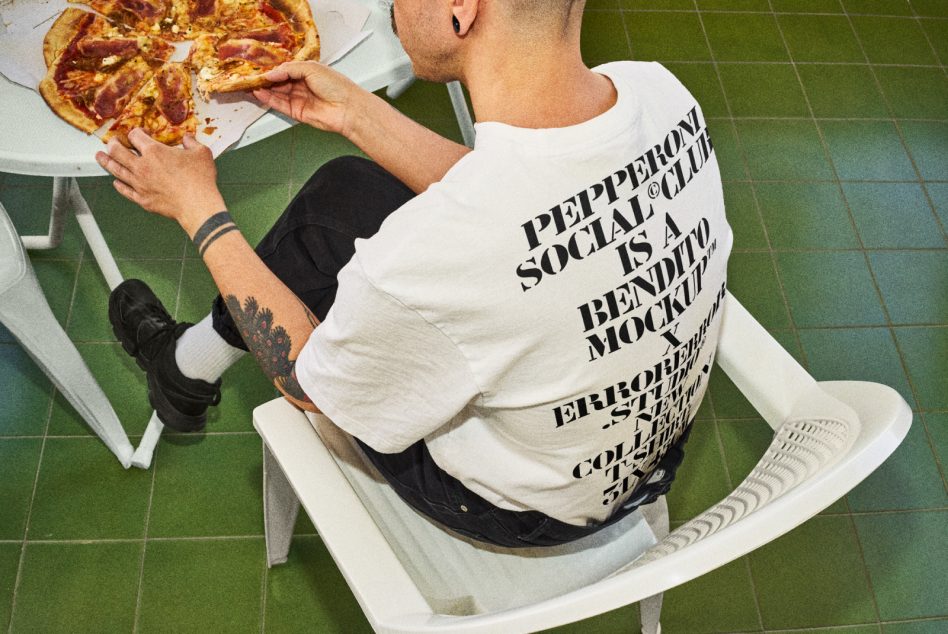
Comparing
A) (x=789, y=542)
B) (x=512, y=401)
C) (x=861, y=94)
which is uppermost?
(x=512, y=401)

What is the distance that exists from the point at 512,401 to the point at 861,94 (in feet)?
7.20

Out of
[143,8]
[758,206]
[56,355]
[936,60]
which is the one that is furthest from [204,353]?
[936,60]

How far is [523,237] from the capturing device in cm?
86

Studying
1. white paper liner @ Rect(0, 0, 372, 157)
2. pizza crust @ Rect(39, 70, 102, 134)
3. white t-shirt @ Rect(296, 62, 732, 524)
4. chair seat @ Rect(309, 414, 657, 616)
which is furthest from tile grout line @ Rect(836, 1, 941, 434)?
pizza crust @ Rect(39, 70, 102, 134)

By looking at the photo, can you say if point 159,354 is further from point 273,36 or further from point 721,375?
point 721,375

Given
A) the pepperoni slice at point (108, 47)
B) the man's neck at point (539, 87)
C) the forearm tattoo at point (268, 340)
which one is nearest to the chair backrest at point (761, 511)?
the forearm tattoo at point (268, 340)

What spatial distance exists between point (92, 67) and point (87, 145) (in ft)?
0.54

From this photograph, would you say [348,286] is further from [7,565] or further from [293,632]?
[7,565]

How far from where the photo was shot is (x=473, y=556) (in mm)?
1235

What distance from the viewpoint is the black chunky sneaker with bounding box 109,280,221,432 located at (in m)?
1.56

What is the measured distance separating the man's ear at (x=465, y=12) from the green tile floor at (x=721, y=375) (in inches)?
45.7

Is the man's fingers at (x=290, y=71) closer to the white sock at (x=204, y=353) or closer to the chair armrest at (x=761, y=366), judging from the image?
the white sock at (x=204, y=353)

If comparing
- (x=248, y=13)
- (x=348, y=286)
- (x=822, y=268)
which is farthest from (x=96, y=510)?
(x=822, y=268)

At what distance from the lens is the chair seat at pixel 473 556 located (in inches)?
47.4
